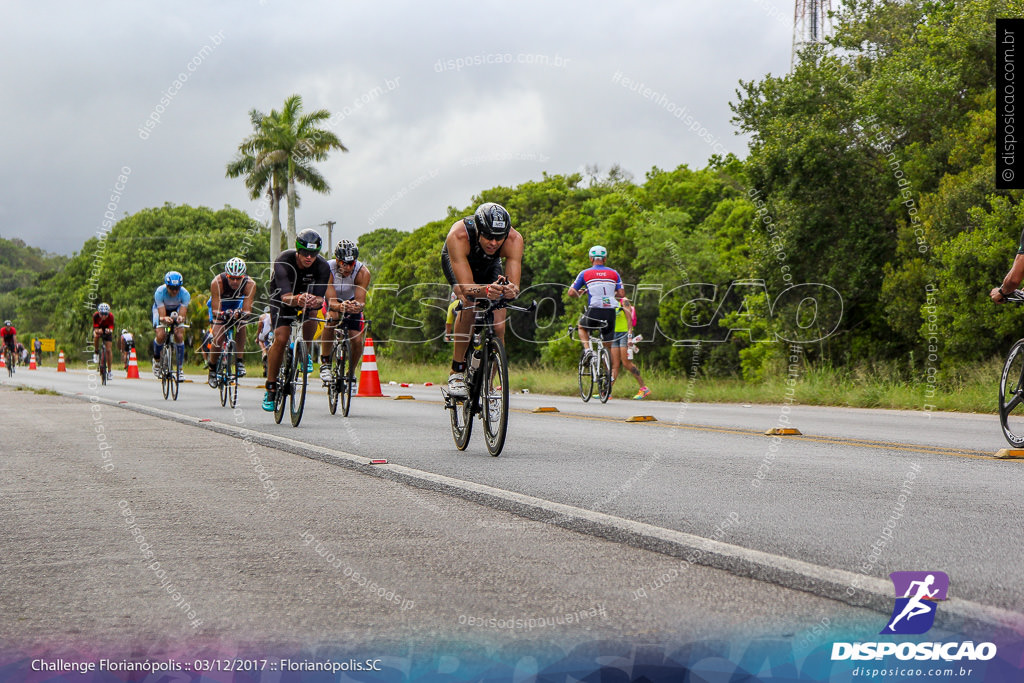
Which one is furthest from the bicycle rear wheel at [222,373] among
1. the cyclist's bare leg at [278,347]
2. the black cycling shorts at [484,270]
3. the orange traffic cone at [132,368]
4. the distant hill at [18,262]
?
the distant hill at [18,262]

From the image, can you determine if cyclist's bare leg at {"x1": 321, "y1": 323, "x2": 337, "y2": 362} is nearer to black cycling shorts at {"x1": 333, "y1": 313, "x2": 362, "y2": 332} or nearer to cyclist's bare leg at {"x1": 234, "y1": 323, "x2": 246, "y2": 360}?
black cycling shorts at {"x1": 333, "y1": 313, "x2": 362, "y2": 332}

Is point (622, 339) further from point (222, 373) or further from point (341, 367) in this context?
point (222, 373)

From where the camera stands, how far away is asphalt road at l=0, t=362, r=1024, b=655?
11.8ft

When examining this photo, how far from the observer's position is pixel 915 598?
3.55m

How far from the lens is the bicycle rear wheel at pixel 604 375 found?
17.1 m

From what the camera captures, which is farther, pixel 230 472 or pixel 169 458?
pixel 169 458

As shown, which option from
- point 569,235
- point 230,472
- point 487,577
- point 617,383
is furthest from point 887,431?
point 569,235

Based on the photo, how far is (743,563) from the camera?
4176mm

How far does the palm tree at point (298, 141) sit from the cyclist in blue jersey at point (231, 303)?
32.1 metres

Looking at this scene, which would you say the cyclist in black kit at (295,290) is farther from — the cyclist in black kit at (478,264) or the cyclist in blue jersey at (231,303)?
the cyclist in blue jersey at (231,303)

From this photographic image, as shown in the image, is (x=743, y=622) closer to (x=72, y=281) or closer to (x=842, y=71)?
(x=842, y=71)

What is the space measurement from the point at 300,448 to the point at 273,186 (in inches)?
1641

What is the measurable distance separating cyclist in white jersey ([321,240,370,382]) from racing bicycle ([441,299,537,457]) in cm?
453

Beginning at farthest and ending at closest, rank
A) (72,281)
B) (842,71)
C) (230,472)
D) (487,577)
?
(72,281) → (842,71) → (230,472) → (487,577)
